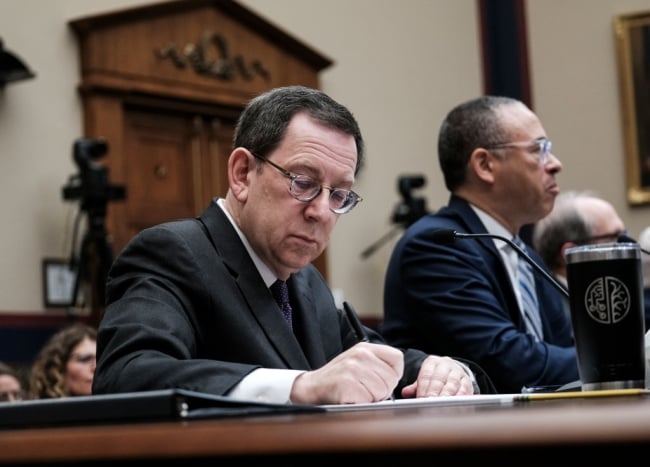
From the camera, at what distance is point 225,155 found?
23.7 feet

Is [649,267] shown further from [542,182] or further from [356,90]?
[356,90]

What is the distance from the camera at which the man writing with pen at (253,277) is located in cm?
182

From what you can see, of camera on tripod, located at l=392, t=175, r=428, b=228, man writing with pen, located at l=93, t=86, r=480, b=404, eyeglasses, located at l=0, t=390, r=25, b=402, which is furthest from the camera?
camera on tripod, located at l=392, t=175, r=428, b=228

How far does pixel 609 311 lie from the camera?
A: 1.64 meters

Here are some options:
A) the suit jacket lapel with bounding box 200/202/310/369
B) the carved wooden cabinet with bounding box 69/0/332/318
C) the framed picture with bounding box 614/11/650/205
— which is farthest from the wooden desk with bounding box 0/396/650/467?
the framed picture with bounding box 614/11/650/205

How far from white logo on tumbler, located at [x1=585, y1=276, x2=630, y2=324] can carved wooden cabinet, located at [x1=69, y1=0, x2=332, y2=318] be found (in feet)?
15.8

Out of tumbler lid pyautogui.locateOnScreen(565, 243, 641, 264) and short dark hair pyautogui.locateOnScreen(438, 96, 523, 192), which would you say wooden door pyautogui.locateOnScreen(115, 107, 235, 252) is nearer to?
short dark hair pyautogui.locateOnScreen(438, 96, 523, 192)

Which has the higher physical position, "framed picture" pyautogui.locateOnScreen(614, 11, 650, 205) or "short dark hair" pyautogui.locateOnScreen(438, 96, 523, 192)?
"framed picture" pyautogui.locateOnScreen(614, 11, 650, 205)

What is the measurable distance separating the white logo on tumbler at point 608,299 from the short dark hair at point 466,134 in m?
1.82

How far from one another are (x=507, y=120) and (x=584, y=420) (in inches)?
109

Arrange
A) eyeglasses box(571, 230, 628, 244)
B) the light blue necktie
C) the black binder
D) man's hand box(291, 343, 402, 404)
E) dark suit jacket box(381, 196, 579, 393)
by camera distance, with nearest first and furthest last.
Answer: the black binder < man's hand box(291, 343, 402, 404) < dark suit jacket box(381, 196, 579, 393) < the light blue necktie < eyeglasses box(571, 230, 628, 244)

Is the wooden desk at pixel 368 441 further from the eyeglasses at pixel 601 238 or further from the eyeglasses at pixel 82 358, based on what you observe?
the eyeglasses at pixel 601 238

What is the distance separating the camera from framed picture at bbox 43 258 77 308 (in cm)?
595

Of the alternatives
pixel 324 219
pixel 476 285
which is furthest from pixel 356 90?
pixel 324 219
